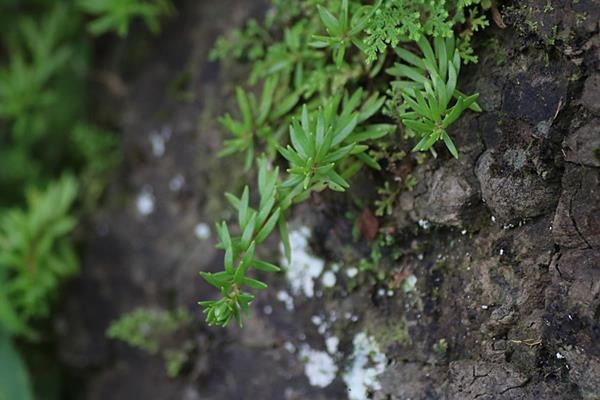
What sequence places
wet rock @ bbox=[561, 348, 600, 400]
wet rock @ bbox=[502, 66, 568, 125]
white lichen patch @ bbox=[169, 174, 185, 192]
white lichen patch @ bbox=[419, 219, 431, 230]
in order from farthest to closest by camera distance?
white lichen patch @ bbox=[169, 174, 185, 192], white lichen patch @ bbox=[419, 219, 431, 230], wet rock @ bbox=[502, 66, 568, 125], wet rock @ bbox=[561, 348, 600, 400]

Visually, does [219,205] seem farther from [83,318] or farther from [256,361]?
[83,318]

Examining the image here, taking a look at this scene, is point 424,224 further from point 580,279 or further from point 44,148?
point 44,148

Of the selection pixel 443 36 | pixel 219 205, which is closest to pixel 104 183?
pixel 219 205

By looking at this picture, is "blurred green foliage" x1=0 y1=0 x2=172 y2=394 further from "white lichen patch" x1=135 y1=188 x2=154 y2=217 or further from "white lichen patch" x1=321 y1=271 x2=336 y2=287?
"white lichen patch" x1=321 y1=271 x2=336 y2=287

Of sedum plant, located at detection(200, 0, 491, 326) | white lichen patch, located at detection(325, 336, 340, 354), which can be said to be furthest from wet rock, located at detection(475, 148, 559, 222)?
white lichen patch, located at detection(325, 336, 340, 354)

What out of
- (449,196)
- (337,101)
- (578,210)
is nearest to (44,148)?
(337,101)
